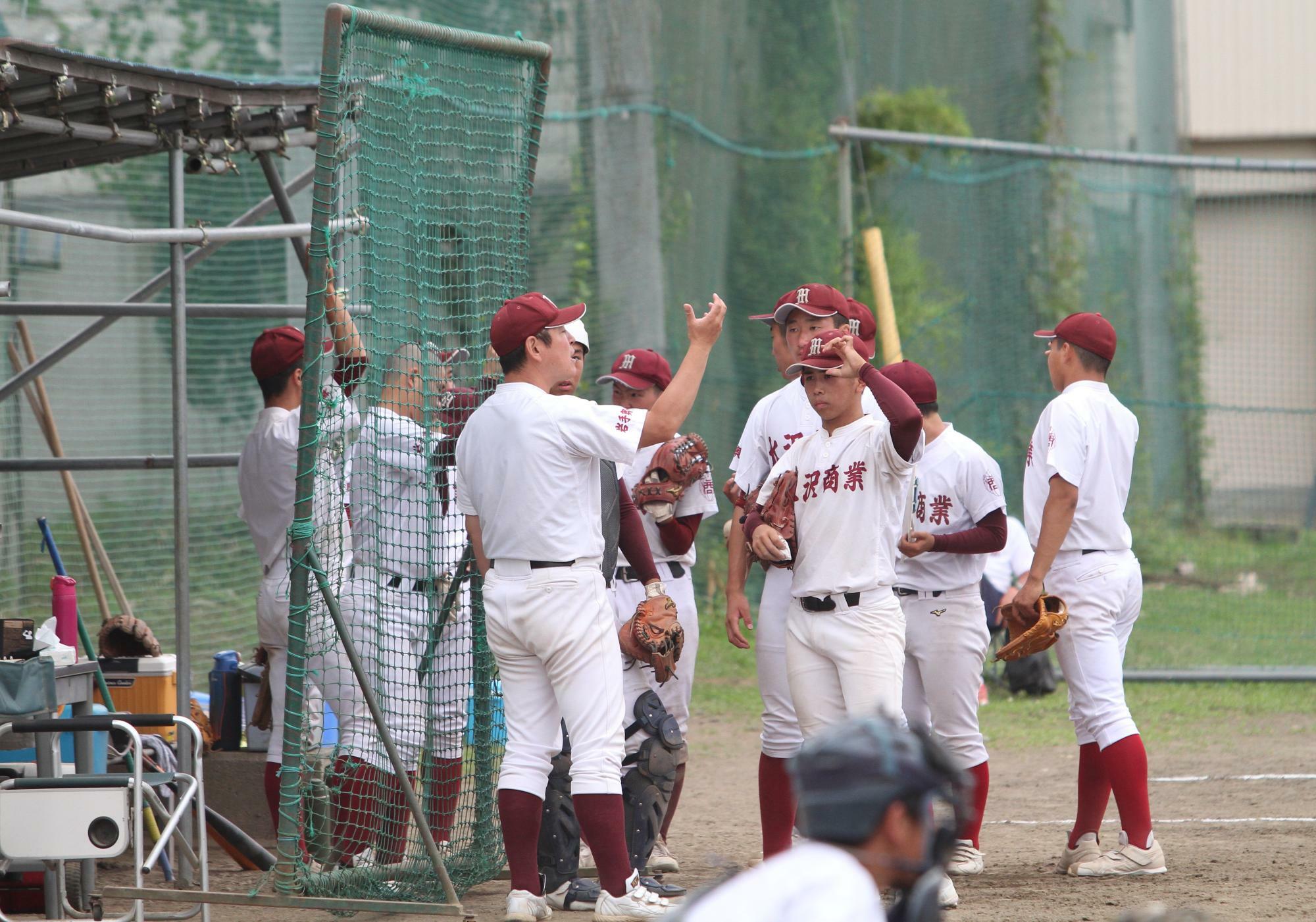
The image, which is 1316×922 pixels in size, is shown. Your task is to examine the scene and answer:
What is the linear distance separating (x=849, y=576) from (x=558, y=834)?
4.57ft

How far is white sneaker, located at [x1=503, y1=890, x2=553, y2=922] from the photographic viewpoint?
4680 millimetres

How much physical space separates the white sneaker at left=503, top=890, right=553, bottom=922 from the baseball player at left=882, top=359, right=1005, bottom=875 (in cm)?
153

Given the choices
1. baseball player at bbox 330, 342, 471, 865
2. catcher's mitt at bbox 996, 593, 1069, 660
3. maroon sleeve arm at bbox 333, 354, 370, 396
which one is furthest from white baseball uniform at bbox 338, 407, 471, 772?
catcher's mitt at bbox 996, 593, 1069, 660

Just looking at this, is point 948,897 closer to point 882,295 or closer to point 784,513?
point 784,513

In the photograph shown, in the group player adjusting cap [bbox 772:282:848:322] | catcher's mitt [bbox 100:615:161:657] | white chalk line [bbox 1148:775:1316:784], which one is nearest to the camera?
player adjusting cap [bbox 772:282:848:322]

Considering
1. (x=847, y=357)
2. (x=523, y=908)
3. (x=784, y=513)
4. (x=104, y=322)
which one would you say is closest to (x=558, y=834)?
(x=523, y=908)

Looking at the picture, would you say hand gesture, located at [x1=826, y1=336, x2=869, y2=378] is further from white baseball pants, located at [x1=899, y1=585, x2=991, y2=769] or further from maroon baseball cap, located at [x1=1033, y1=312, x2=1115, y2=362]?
maroon baseball cap, located at [x1=1033, y1=312, x2=1115, y2=362]

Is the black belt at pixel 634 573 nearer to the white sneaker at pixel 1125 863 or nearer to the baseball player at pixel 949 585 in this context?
the baseball player at pixel 949 585

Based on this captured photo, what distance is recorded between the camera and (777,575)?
17.3ft

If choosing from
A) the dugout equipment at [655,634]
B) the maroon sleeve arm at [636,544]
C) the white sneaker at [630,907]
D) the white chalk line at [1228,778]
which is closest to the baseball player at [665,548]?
the maroon sleeve arm at [636,544]

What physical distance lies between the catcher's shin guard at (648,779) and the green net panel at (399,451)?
65cm

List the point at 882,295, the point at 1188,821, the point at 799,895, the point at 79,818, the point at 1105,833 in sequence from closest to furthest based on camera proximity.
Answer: the point at 799,895 < the point at 79,818 < the point at 1105,833 < the point at 1188,821 < the point at 882,295

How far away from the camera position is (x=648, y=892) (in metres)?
4.66

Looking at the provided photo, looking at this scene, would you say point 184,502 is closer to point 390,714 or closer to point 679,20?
point 390,714
